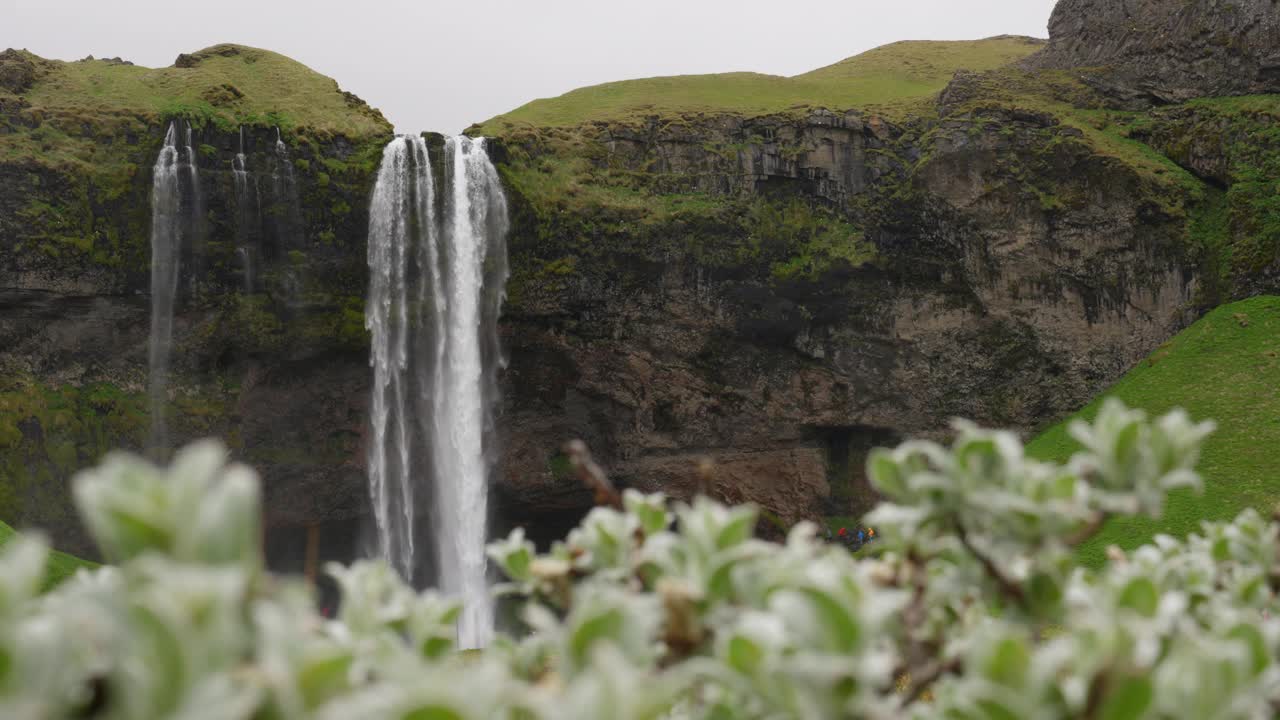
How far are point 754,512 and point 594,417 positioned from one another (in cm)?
2742

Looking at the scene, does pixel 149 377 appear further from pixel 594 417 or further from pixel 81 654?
pixel 81 654

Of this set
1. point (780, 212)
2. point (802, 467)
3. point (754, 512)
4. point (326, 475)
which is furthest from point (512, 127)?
point (754, 512)

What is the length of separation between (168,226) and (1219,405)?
32698 mm

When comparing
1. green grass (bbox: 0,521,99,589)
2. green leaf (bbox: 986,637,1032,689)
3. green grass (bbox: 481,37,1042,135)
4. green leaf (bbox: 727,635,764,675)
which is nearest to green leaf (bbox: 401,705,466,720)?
green leaf (bbox: 727,635,764,675)

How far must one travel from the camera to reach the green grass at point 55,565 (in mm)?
16609

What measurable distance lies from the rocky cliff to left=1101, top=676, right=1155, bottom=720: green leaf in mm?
25821

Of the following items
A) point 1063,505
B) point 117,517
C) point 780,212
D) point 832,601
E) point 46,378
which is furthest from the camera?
point 780,212

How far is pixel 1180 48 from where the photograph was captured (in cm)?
2756

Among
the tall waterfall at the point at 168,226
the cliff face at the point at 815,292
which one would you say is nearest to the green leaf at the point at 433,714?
the cliff face at the point at 815,292

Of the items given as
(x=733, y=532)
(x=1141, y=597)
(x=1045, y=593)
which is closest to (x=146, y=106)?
(x=733, y=532)

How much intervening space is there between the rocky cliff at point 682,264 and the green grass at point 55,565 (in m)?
4.31

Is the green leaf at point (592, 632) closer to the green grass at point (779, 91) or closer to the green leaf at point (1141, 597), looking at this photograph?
the green leaf at point (1141, 597)

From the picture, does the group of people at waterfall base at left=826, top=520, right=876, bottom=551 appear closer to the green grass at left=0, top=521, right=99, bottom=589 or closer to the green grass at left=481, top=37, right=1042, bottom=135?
the green grass at left=481, top=37, right=1042, bottom=135

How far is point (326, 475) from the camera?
2716 cm
